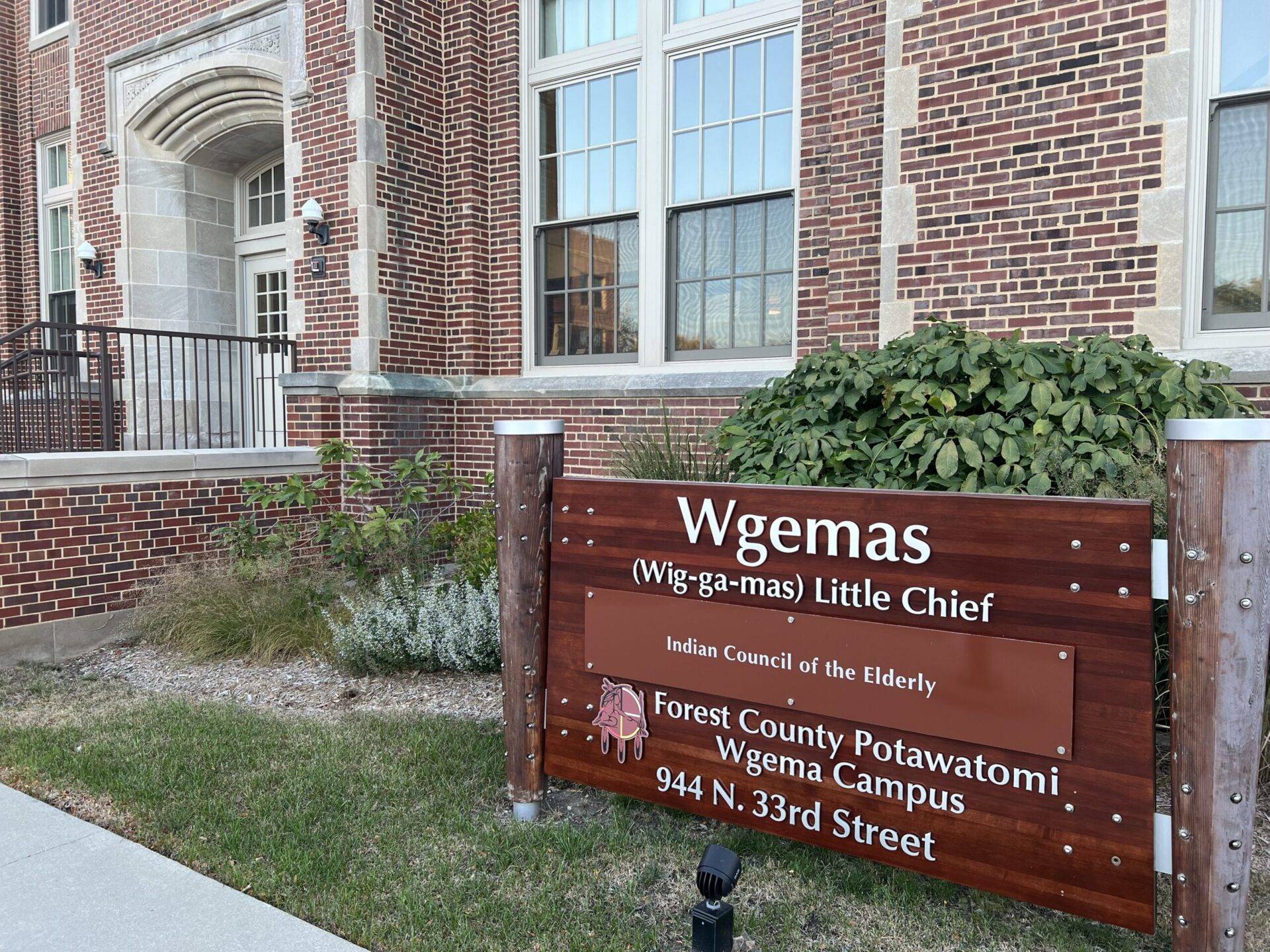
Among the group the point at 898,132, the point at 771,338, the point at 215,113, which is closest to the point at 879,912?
the point at 898,132

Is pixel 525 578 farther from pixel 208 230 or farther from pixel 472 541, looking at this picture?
pixel 208 230

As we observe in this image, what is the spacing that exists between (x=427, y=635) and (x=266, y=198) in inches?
302

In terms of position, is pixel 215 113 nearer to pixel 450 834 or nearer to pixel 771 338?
pixel 771 338

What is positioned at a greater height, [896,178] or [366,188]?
[366,188]

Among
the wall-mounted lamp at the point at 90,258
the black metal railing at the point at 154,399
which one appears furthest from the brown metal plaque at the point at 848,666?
the wall-mounted lamp at the point at 90,258

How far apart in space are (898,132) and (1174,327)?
2.00 meters

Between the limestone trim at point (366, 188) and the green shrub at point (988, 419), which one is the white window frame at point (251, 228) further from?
the green shrub at point (988, 419)

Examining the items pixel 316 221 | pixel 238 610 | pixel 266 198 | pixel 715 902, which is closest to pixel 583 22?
pixel 316 221

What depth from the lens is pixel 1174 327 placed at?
16.5 ft

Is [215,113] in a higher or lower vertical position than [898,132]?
higher

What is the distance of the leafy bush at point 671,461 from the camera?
5.33 meters

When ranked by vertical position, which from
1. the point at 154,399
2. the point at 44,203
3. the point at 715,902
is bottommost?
the point at 715,902

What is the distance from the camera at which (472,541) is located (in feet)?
21.5

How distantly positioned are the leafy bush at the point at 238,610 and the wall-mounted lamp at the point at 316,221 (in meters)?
3.15
